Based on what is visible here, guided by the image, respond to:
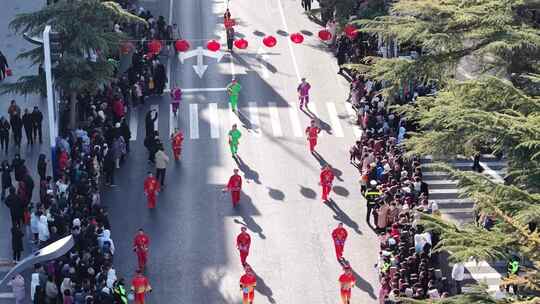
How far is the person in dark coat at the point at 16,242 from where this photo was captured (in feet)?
106

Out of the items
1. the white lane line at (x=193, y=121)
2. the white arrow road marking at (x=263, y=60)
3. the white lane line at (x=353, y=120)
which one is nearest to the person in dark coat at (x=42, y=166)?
the white lane line at (x=193, y=121)

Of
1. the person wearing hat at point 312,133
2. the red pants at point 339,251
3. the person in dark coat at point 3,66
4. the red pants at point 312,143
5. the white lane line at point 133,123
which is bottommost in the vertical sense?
the red pants at point 339,251

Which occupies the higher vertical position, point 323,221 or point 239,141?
point 239,141

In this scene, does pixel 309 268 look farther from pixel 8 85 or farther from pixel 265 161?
pixel 8 85

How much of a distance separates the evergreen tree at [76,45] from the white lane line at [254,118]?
6181mm

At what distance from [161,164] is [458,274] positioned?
11696 mm

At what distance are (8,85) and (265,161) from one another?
9.76 metres

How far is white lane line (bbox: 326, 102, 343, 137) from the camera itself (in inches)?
1672

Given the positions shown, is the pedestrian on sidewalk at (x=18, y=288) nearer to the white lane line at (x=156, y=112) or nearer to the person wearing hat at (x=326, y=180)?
the person wearing hat at (x=326, y=180)

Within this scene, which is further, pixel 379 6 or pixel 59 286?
pixel 379 6

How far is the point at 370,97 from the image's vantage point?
42625mm

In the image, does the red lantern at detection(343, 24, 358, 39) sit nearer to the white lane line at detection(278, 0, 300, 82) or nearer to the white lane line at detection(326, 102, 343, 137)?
the white lane line at detection(326, 102, 343, 137)

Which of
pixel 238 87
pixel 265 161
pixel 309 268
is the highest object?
pixel 238 87

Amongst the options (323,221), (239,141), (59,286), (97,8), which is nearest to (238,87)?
(239,141)
